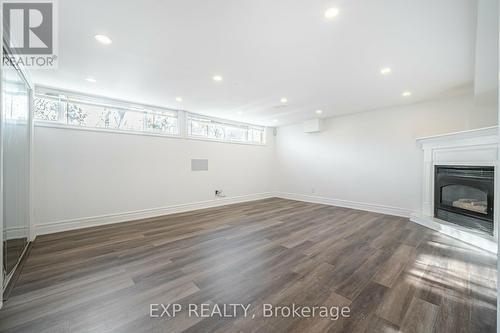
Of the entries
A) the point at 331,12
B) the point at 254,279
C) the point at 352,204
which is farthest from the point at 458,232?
the point at 331,12

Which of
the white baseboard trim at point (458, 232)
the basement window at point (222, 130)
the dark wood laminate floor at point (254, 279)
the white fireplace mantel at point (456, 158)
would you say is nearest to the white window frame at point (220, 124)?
the basement window at point (222, 130)

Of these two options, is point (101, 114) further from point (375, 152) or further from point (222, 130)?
point (375, 152)

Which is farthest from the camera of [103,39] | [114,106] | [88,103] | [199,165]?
[199,165]

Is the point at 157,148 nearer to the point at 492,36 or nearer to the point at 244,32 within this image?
the point at 244,32

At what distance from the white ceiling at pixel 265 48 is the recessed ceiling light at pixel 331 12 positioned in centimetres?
4

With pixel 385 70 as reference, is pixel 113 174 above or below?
below

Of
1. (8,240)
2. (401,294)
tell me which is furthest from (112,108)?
(401,294)

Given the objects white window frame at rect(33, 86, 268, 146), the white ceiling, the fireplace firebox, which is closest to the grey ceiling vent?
white window frame at rect(33, 86, 268, 146)

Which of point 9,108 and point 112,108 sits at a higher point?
point 112,108

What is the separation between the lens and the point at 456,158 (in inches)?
138

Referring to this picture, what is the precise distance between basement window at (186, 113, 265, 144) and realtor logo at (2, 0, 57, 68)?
284cm

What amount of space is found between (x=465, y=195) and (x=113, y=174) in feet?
21.5

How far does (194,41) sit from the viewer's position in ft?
7.25

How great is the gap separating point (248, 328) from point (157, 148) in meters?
4.04
